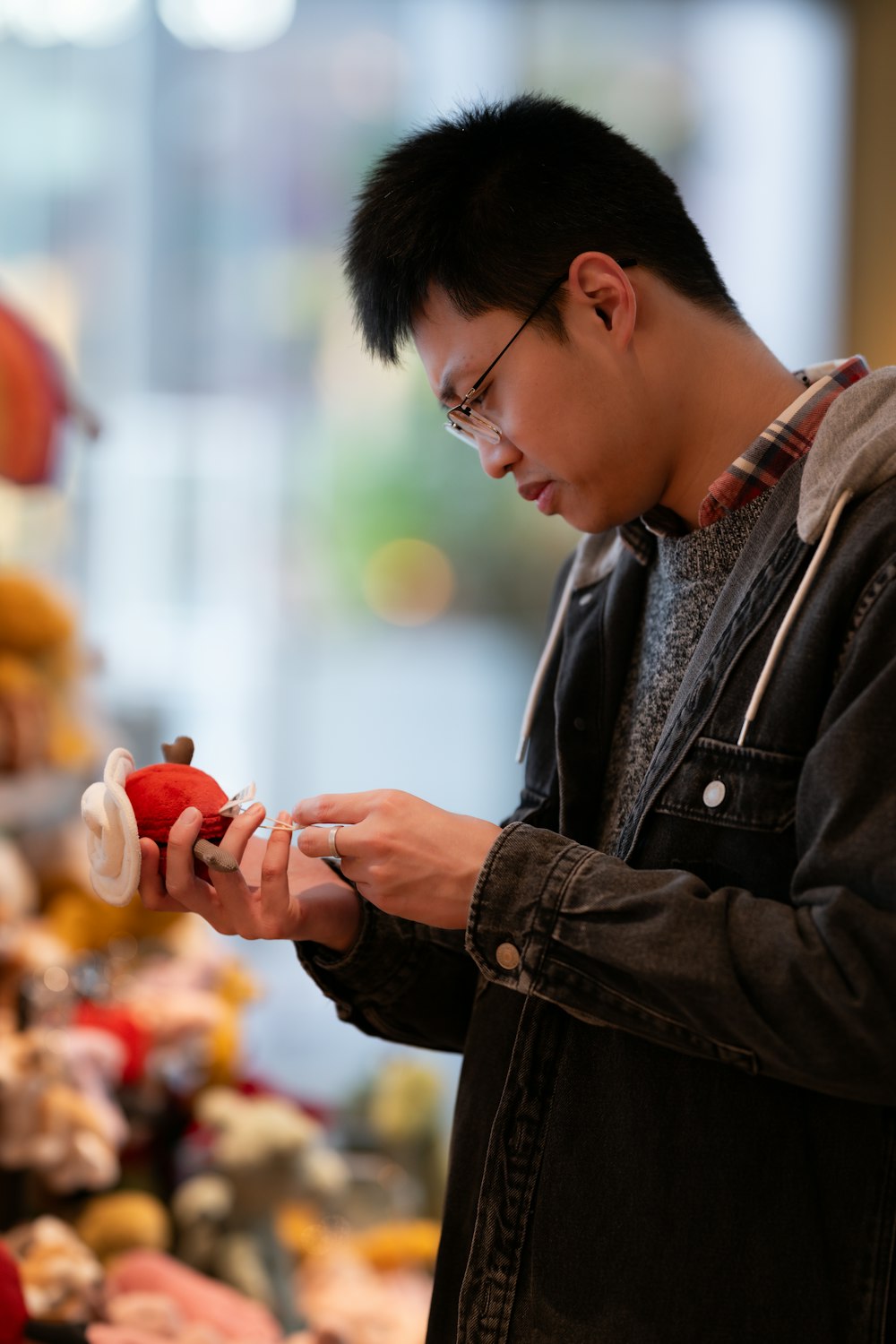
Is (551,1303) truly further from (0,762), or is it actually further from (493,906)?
(0,762)

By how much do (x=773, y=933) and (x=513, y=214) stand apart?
0.51 metres

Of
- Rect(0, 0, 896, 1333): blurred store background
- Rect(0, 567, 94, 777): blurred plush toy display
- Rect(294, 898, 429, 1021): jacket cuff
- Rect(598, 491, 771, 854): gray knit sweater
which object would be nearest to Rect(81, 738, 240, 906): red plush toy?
Rect(294, 898, 429, 1021): jacket cuff

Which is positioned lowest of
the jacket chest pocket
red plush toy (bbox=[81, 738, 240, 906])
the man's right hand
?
the man's right hand

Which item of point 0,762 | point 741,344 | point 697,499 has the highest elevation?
point 741,344

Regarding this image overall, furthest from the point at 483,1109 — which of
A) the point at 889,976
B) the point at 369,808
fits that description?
the point at 889,976

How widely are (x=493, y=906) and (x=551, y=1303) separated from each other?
27cm

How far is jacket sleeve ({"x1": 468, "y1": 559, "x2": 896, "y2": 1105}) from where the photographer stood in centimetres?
70

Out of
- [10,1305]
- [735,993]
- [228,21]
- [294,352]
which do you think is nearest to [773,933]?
[735,993]

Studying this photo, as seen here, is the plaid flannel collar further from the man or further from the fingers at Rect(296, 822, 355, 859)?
the fingers at Rect(296, 822, 355, 859)

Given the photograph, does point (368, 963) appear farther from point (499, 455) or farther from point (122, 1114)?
point (122, 1114)

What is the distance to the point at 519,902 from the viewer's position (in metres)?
0.78

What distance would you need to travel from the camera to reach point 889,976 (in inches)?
27.3

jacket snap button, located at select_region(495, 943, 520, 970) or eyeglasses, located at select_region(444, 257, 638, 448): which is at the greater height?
eyeglasses, located at select_region(444, 257, 638, 448)

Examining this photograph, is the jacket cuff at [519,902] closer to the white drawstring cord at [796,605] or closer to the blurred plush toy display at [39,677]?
the white drawstring cord at [796,605]
